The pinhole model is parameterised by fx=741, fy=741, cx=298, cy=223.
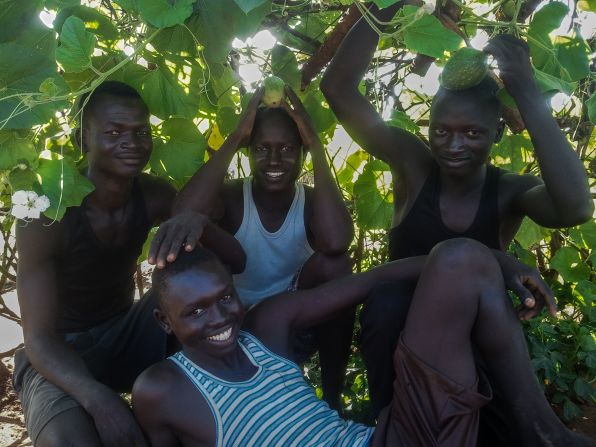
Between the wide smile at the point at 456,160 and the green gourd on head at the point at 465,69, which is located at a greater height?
the green gourd on head at the point at 465,69

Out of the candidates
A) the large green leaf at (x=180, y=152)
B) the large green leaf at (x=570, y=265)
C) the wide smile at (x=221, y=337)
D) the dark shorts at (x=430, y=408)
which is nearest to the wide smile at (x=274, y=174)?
the large green leaf at (x=180, y=152)

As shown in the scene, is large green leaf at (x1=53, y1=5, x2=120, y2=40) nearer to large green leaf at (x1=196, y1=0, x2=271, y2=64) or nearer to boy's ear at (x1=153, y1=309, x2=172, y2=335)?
large green leaf at (x1=196, y1=0, x2=271, y2=64)

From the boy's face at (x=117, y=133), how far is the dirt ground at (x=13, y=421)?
4.58ft

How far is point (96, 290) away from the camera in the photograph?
2297 mm

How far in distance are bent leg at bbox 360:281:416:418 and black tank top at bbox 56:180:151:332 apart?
0.79 m

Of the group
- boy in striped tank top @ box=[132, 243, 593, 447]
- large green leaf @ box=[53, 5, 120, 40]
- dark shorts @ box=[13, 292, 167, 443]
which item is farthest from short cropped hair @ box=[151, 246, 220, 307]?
large green leaf @ box=[53, 5, 120, 40]

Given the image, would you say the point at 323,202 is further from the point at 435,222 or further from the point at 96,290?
the point at 96,290

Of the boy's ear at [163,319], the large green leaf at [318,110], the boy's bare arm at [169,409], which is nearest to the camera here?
the boy's bare arm at [169,409]

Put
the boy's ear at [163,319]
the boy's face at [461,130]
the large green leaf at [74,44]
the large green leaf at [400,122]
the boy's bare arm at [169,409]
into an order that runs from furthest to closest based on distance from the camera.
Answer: the large green leaf at [400,122]
the boy's face at [461,130]
the boy's ear at [163,319]
the boy's bare arm at [169,409]
the large green leaf at [74,44]

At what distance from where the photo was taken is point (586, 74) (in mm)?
1904

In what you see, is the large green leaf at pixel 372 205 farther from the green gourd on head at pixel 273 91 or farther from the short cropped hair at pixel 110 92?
the short cropped hair at pixel 110 92

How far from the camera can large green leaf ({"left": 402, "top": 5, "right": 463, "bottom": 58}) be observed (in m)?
1.69

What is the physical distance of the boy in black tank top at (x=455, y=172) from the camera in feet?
6.39

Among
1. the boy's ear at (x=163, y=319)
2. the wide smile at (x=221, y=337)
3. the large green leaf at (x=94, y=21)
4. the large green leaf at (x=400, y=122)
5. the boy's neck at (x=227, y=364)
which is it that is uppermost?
the large green leaf at (x=94, y=21)
